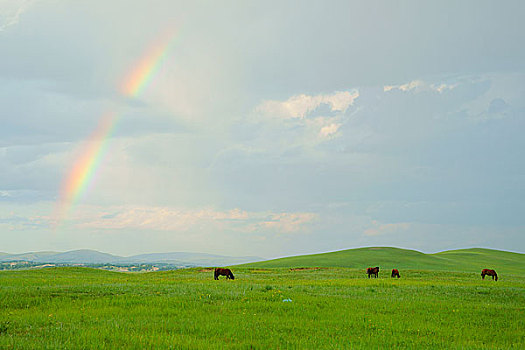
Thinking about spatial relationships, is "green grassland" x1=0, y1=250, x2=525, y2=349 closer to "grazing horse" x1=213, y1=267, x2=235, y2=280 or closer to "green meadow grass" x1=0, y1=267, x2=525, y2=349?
"green meadow grass" x1=0, y1=267, x2=525, y2=349

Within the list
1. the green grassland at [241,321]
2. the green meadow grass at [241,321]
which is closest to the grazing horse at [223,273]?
the green meadow grass at [241,321]

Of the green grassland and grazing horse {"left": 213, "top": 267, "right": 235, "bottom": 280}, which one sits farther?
grazing horse {"left": 213, "top": 267, "right": 235, "bottom": 280}

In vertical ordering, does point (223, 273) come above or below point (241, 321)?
below

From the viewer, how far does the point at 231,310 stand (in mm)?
18375

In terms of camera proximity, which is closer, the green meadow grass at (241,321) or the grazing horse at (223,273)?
the green meadow grass at (241,321)

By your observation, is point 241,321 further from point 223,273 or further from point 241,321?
point 223,273

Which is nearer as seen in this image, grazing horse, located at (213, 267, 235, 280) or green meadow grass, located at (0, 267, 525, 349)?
green meadow grass, located at (0, 267, 525, 349)

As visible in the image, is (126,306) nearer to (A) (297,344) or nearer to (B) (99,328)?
(B) (99,328)

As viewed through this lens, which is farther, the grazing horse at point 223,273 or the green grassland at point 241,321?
the grazing horse at point 223,273

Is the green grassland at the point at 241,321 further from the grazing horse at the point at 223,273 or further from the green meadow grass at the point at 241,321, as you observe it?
the grazing horse at the point at 223,273

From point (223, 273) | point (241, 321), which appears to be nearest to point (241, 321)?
point (241, 321)

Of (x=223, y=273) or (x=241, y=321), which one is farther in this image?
(x=223, y=273)

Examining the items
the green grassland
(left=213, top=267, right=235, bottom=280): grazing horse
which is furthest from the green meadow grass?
(left=213, top=267, right=235, bottom=280): grazing horse

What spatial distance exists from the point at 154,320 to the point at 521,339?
523 inches
